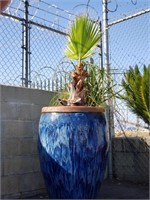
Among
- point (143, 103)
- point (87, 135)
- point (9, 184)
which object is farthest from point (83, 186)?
point (143, 103)

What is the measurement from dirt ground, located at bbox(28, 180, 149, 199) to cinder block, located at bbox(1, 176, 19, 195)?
27cm

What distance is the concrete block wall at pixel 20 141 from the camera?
360cm

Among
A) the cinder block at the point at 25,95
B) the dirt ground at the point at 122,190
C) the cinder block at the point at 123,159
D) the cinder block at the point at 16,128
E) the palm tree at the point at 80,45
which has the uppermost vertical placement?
the palm tree at the point at 80,45

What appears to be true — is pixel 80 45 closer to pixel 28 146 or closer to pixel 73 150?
pixel 73 150

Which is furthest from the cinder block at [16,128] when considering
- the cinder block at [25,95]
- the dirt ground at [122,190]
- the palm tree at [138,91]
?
the palm tree at [138,91]

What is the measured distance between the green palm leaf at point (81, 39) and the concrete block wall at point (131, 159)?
1.74m

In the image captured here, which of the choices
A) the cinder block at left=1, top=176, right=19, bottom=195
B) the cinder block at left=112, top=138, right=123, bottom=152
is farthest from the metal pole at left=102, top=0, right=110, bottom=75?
the cinder block at left=1, top=176, right=19, bottom=195

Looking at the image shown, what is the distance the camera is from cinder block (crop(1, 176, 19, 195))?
357cm

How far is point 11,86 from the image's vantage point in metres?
3.70

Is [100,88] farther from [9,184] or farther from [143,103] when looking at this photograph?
[9,184]

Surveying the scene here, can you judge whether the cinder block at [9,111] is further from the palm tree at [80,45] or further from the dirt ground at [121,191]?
the dirt ground at [121,191]

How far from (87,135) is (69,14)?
5.83 feet

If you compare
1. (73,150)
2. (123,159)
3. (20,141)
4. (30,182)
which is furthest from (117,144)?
(73,150)

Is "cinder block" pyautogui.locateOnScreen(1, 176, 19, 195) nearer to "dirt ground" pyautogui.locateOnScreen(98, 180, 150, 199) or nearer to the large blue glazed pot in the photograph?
the large blue glazed pot
